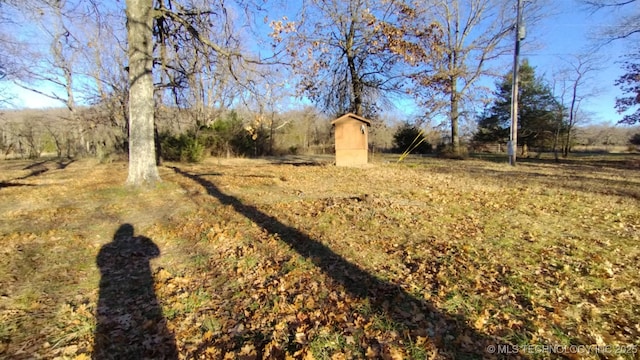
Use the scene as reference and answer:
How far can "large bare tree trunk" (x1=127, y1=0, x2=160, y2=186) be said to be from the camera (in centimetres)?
817

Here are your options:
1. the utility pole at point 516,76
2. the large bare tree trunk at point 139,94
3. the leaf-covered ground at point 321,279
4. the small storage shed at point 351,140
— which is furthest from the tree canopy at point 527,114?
the large bare tree trunk at point 139,94

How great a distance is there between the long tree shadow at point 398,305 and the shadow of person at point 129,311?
1.88 metres

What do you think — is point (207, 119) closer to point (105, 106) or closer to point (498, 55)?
point (105, 106)

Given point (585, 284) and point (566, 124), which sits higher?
point (566, 124)

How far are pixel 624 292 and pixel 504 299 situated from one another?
1273mm

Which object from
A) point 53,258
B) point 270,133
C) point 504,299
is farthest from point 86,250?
point 270,133

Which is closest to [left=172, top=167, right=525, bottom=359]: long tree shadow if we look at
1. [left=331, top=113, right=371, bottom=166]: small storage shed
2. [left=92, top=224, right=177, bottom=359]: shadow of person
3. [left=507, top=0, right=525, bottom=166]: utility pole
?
[left=92, top=224, right=177, bottom=359]: shadow of person

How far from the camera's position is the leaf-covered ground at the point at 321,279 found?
262cm

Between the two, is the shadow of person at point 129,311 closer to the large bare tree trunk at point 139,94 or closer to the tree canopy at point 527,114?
the large bare tree trunk at point 139,94

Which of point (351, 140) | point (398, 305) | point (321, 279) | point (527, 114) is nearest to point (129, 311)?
point (321, 279)

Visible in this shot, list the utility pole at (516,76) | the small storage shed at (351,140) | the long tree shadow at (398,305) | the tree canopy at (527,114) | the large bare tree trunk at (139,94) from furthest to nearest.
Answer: the tree canopy at (527,114) < the small storage shed at (351,140) < the utility pole at (516,76) < the large bare tree trunk at (139,94) < the long tree shadow at (398,305)

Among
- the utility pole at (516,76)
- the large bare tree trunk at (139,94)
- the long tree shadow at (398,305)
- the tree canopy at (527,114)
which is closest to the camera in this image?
the long tree shadow at (398,305)

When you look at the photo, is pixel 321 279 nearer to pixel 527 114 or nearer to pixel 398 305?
pixel 398 305

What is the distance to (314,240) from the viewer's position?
4926mm
